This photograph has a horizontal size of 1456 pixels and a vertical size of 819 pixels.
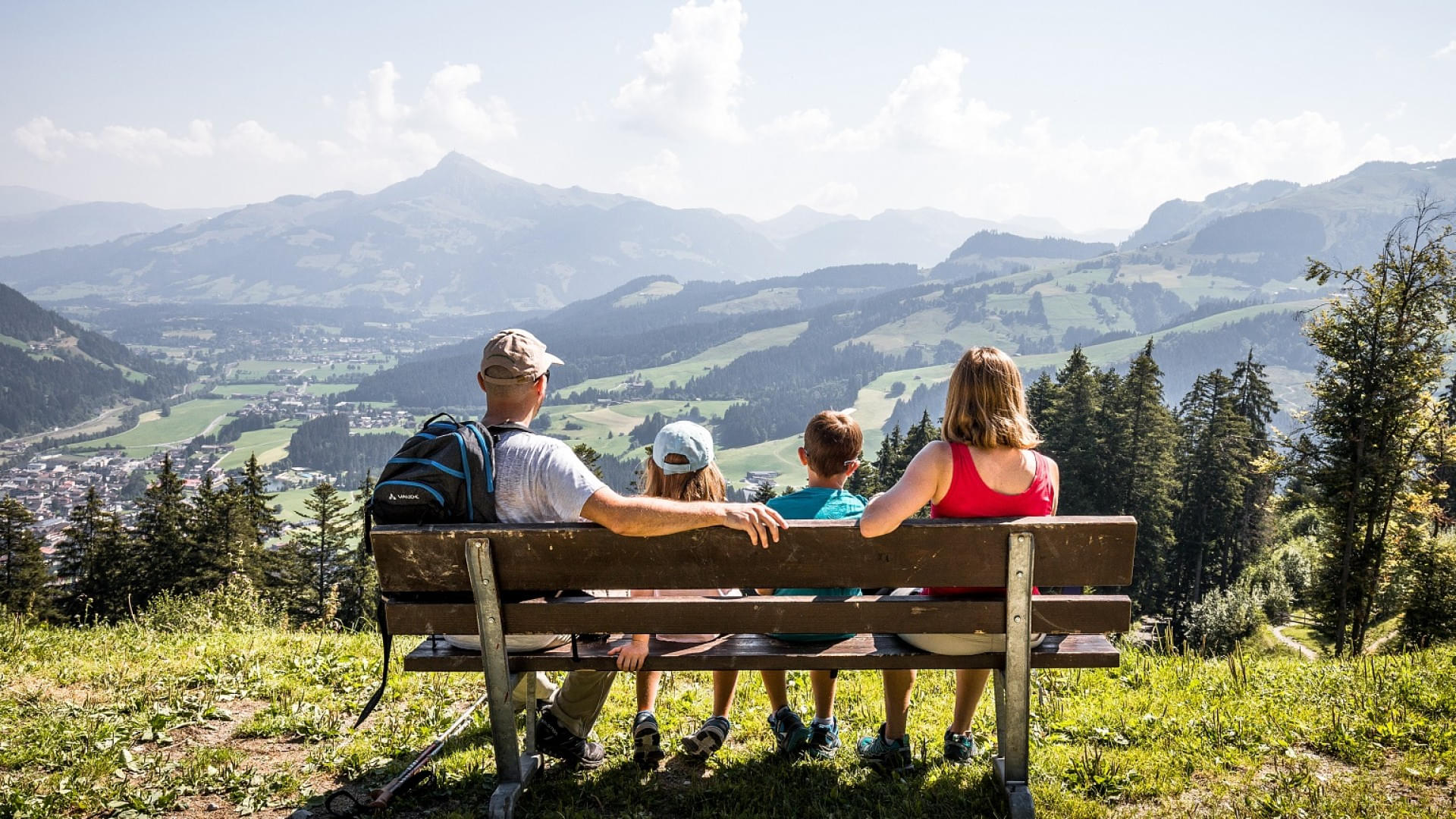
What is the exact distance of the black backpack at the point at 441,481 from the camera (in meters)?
3.86

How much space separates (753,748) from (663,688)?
1.18m

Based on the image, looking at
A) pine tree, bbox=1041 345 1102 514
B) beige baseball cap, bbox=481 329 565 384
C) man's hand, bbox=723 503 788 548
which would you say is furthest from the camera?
pine tree, bbox=1041 345 1102 514

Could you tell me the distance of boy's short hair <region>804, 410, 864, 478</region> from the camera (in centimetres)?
442

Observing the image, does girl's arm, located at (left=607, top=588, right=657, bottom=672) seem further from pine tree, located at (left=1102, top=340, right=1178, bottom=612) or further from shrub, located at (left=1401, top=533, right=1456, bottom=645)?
pine tree, located at (left=1102, top=340, right=1178, bottom=612)

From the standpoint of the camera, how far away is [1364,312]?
74.0ft

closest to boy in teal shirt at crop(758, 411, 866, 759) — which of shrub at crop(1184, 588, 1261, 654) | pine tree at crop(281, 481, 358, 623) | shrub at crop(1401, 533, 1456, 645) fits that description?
shrub at crop(1401, 533, 1456, 645)

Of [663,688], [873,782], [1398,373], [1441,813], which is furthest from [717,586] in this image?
[1398,373]

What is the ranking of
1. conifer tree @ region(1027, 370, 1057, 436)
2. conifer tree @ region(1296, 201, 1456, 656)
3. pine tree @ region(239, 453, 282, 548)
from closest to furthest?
conifer tree @ region(1296, 201, 1456, 656) < pine tree @ region(239, 453, 282, 548) < conifer tree @ region(1027, 370, 1057, 436)

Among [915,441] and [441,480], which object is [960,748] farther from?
[915,441]

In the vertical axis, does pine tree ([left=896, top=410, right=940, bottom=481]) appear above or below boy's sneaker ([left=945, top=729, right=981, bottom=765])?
below

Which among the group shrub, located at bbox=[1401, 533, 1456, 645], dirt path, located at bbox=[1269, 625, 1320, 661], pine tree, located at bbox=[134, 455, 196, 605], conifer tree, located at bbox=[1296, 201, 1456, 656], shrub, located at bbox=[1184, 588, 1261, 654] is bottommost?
dirt path, located at bbox=[1269, 625, 1320, 661]

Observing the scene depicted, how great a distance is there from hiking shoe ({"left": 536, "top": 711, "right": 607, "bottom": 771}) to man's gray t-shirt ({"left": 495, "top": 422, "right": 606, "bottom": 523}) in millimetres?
1288

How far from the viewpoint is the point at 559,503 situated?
393cm

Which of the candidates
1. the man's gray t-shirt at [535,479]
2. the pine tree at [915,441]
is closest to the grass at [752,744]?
the man's gray t-shirt at [535,479]
